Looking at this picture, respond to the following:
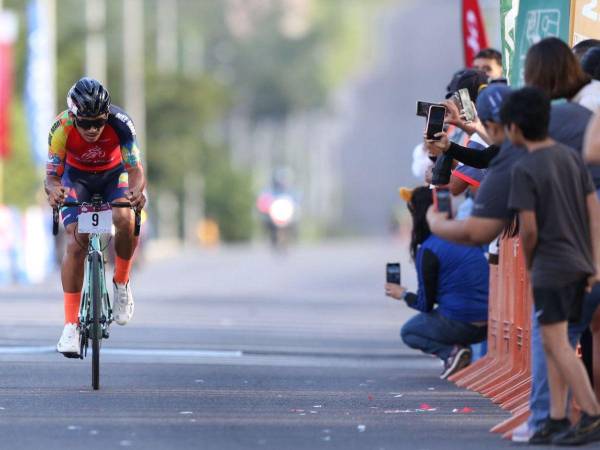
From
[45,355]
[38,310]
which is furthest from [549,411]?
[38,310]

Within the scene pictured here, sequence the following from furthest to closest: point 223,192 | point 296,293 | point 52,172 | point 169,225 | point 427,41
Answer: point 427,41
point 223,192
point 169,225
point 296,293
point 52,172

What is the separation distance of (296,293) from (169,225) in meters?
48.8

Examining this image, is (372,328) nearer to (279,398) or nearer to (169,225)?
(279,398)

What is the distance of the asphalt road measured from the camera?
9.94 meters

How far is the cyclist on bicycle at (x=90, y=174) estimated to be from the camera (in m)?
12.6

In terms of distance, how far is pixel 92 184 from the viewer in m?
13.4

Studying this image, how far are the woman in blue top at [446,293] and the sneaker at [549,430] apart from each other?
4.08m

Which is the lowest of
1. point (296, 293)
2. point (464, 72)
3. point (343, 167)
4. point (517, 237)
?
point (343, 167)

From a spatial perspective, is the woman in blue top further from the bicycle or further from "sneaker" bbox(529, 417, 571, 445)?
"sneaker" bbox(529, 417, 571, 445)

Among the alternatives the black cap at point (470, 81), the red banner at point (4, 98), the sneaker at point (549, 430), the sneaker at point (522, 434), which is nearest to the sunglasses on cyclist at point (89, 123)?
the black cap at point (470, 81)

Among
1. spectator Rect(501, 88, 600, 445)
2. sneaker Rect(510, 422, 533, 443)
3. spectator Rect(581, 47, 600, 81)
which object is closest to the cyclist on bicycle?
spectator Rect(581, 47, 600, 81)

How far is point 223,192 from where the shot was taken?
276 ft

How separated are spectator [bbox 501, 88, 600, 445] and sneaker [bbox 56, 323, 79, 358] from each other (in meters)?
4.22

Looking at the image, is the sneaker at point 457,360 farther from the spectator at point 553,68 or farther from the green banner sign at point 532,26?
the spectator at point 553,68
